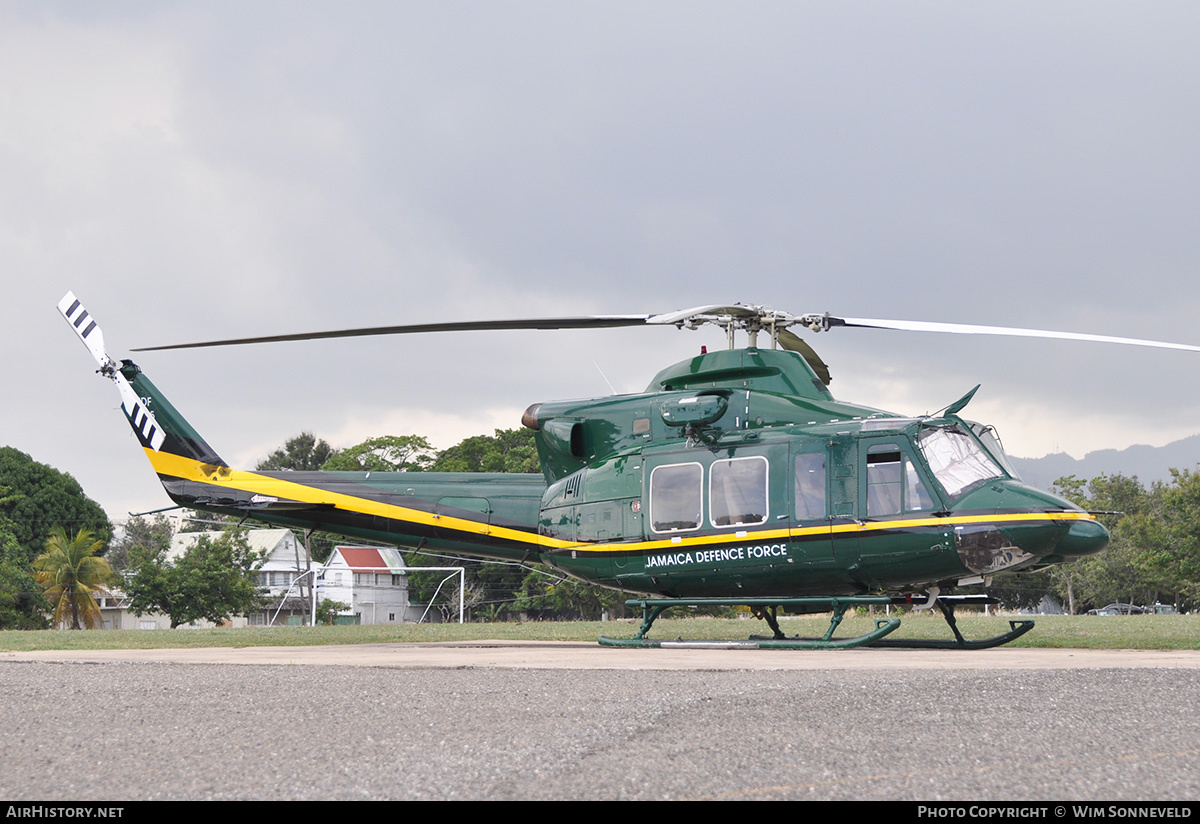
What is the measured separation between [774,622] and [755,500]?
2.04 metres

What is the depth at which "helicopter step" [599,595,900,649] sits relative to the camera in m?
11.6

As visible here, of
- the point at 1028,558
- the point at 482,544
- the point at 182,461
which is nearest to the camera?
the point at 1028,558

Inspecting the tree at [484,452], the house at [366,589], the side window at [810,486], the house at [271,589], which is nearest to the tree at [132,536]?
the house at [271,589]

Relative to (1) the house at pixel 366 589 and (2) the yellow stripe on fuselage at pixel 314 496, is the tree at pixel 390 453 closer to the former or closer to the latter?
(1) the house at pixel 366 589

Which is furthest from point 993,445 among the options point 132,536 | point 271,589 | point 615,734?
point 132,536

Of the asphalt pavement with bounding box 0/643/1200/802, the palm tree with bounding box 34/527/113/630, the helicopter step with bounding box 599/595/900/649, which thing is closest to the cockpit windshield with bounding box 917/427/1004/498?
the helicopter step with bounding box 599/595/900/649

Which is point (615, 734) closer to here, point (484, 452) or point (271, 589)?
point (484, 452)

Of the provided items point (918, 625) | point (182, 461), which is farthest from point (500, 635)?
point (918, 625)

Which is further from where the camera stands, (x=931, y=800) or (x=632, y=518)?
(x=632, y=518)

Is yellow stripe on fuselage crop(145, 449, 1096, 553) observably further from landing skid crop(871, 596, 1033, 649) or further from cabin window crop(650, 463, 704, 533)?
landing skid crop(871, 596, 1033, 649)

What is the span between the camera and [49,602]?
47250 millimetres

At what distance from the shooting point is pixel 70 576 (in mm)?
47469

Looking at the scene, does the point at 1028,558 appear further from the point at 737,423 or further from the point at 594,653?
the point at 594,653
